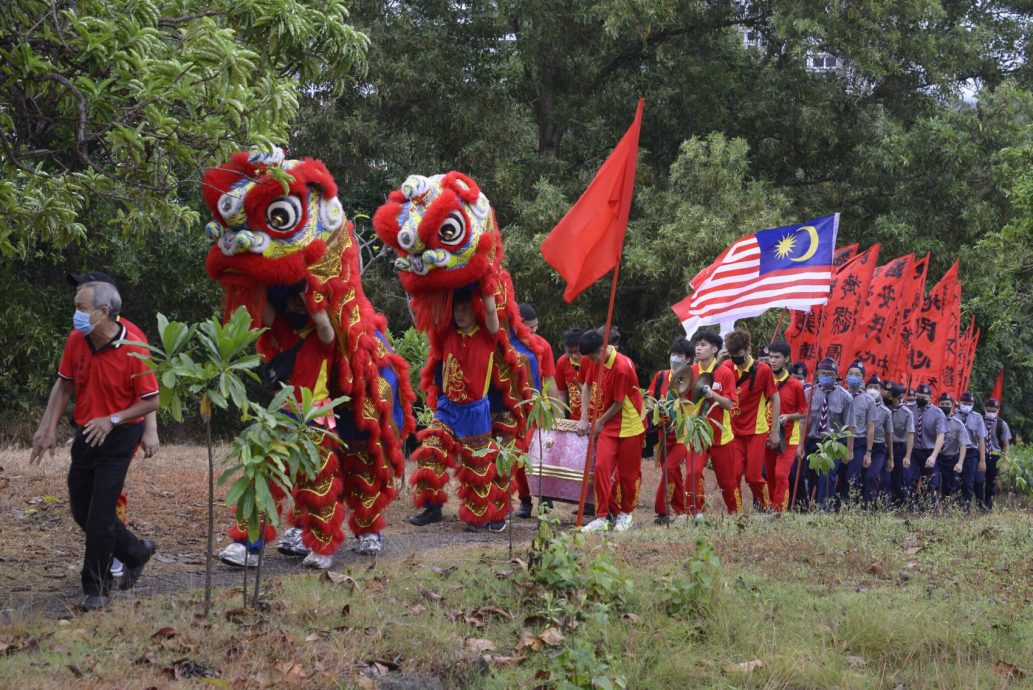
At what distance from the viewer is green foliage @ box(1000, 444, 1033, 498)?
20.3m

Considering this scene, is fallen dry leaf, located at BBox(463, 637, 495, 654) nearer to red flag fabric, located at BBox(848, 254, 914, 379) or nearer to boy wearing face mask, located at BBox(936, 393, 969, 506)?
red flag fabric, located at BBox(848, 254, 914, 379)

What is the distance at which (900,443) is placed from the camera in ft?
51.9

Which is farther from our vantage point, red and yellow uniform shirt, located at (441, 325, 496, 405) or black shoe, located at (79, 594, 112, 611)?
red and yellow uniform shirt, located at (441, 325, 496, 405)

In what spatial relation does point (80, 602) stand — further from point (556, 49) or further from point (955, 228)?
point (955, 228)

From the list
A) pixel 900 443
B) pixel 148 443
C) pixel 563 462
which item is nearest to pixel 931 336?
pixel 900 443

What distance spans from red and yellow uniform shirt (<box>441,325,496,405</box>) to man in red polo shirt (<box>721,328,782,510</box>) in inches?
127

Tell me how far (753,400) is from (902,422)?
4.16 m

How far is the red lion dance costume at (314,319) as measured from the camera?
25.6 ft

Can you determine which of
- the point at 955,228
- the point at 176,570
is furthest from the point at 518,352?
the point at 955,228

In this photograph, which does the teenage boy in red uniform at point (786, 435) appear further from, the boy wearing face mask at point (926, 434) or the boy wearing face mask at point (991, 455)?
the boy wearing face mask at point (991, 455)

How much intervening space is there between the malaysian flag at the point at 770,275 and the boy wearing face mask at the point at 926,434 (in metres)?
4.97

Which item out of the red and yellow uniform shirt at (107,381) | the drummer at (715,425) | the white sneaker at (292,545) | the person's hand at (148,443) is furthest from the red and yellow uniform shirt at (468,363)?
the red and yellow uniform shirt at (107,381)

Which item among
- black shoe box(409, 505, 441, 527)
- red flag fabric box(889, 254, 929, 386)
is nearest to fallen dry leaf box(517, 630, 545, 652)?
black shoe box(409, 505, 441, 527)

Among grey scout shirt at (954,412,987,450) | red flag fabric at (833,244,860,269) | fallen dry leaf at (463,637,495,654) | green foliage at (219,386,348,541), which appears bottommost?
fallen dry leaf at (463,637,495,654)
